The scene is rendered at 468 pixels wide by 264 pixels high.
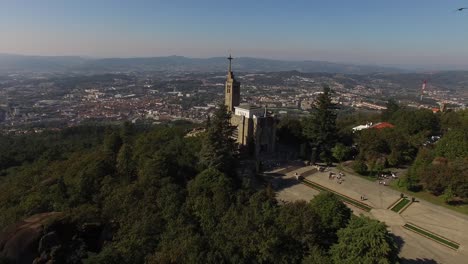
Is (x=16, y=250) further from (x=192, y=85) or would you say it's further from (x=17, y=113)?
(x=192, y=85)

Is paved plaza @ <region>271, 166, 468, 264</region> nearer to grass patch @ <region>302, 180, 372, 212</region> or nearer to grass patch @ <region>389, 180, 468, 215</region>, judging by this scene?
grass patch @ <region>302, 180, 372, 212</region>

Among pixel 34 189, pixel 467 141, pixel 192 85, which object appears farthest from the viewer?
pixel 192 85

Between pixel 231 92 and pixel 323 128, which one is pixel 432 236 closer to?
pixel 323 128

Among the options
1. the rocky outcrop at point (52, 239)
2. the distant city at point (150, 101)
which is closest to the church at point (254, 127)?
the rocky outcrop at point (52, 239)

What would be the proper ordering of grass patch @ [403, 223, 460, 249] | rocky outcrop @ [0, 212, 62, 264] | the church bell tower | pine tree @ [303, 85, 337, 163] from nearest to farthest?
rocky outcrop @ [0, 212, 62, 264]
grass patch @ [403, 223, 460, 249]
pine tree @ [303, 85, 337, 163]
the church bell tower

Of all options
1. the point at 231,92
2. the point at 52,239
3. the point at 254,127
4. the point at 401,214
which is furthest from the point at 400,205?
the point at 52,239

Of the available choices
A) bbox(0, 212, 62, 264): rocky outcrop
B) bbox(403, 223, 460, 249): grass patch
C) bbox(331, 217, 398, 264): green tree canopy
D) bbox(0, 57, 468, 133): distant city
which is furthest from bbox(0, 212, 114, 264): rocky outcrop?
bbox(0, 57, 468, 133): distant city

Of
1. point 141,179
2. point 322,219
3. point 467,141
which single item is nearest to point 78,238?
point 141,179
